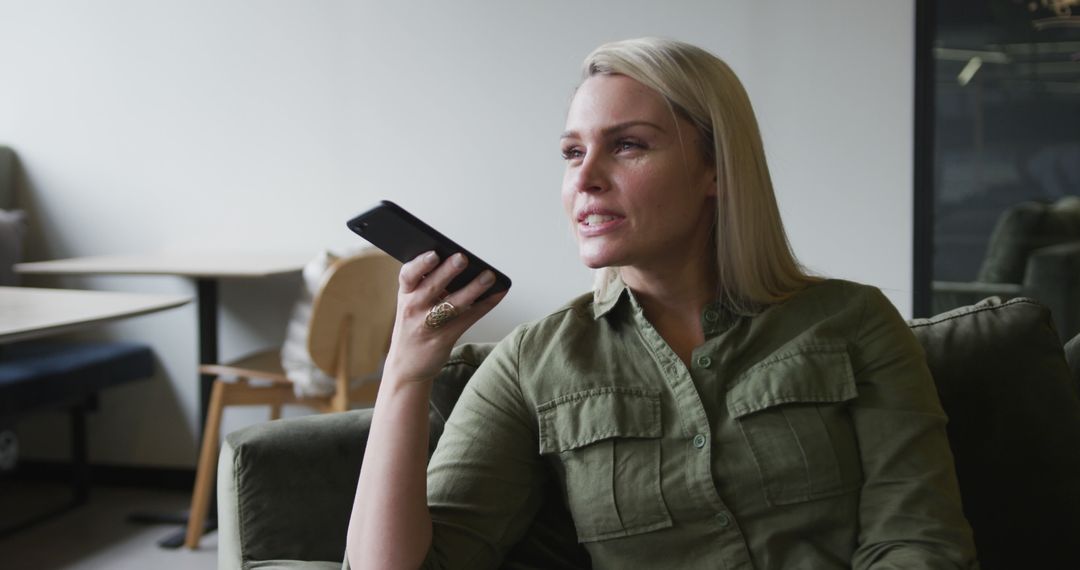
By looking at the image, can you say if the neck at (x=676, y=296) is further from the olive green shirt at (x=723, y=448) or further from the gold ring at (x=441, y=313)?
the gold ring at (x=441, y=313)

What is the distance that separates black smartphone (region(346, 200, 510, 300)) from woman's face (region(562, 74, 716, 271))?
18cm

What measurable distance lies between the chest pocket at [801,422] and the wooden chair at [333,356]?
1.84 metres

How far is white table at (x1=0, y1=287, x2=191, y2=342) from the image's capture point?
7.43ft

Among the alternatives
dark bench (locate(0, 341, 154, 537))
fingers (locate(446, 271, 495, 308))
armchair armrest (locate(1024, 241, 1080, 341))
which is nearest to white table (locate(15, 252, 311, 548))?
dark bench (locate(0, 341, 154, 537))

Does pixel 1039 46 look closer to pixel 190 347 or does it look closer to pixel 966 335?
pixel 966 335

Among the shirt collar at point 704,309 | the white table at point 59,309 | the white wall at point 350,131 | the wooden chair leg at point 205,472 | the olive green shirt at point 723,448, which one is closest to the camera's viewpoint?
the olive green shirt at point 723,448

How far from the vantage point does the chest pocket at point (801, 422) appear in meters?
1.30

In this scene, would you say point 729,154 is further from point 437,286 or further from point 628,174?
point 437,286

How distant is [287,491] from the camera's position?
147 cm

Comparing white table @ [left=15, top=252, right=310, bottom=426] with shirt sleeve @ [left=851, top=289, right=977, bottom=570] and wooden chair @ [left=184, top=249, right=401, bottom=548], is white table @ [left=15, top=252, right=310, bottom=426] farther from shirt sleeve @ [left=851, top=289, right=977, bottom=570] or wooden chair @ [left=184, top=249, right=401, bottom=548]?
shirt sleeve @ [left=851, top=289, right=977, bottom=570]

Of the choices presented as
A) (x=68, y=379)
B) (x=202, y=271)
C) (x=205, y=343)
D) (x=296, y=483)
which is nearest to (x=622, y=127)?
(x=296, y=483)

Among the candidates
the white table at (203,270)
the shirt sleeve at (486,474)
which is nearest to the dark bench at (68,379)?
the white table at (203,270)

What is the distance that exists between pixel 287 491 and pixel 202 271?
1911 mm

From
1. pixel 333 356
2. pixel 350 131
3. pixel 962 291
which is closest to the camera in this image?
pixel 333 356
